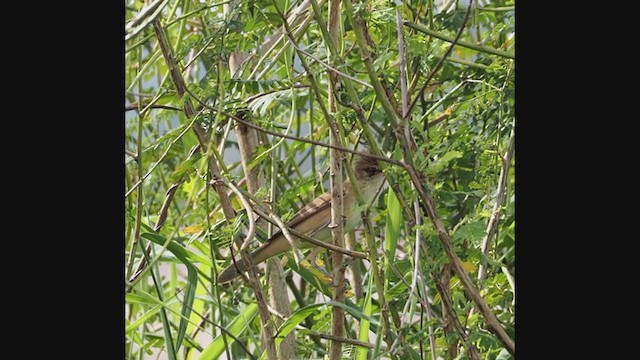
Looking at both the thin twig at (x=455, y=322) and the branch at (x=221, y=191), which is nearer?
the thin twig at (x=455, y=322)

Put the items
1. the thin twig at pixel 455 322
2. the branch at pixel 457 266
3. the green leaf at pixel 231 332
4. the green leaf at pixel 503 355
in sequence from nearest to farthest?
1. the branch at pixel 457 266
2. the thin twig at pixel 455 322
3. the green leaf at pixel 503 355
4. the green leaf at pixel 231 332

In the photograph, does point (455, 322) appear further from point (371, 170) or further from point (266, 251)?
point (371, 170)

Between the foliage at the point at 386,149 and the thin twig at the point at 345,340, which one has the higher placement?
the foliage at the point at 386,149

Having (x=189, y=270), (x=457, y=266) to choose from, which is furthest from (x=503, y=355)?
(x=189, y=270)

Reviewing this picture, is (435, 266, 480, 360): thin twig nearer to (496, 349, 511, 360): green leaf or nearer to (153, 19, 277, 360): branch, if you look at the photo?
(496, 349, 511, 360): green leaf

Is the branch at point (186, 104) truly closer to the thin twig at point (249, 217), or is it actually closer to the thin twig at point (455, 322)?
the thin twig at point (249, 217)

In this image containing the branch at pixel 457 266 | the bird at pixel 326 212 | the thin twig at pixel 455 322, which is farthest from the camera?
the bird at pixel 326 212

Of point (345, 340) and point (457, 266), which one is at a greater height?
point (457, 266)

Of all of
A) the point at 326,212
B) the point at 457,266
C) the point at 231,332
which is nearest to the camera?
the point at 457,266

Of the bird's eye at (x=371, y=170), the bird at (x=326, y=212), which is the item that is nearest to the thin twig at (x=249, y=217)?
the bird at (x=326, y=212)

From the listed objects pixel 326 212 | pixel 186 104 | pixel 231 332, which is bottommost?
pixel 231 332
